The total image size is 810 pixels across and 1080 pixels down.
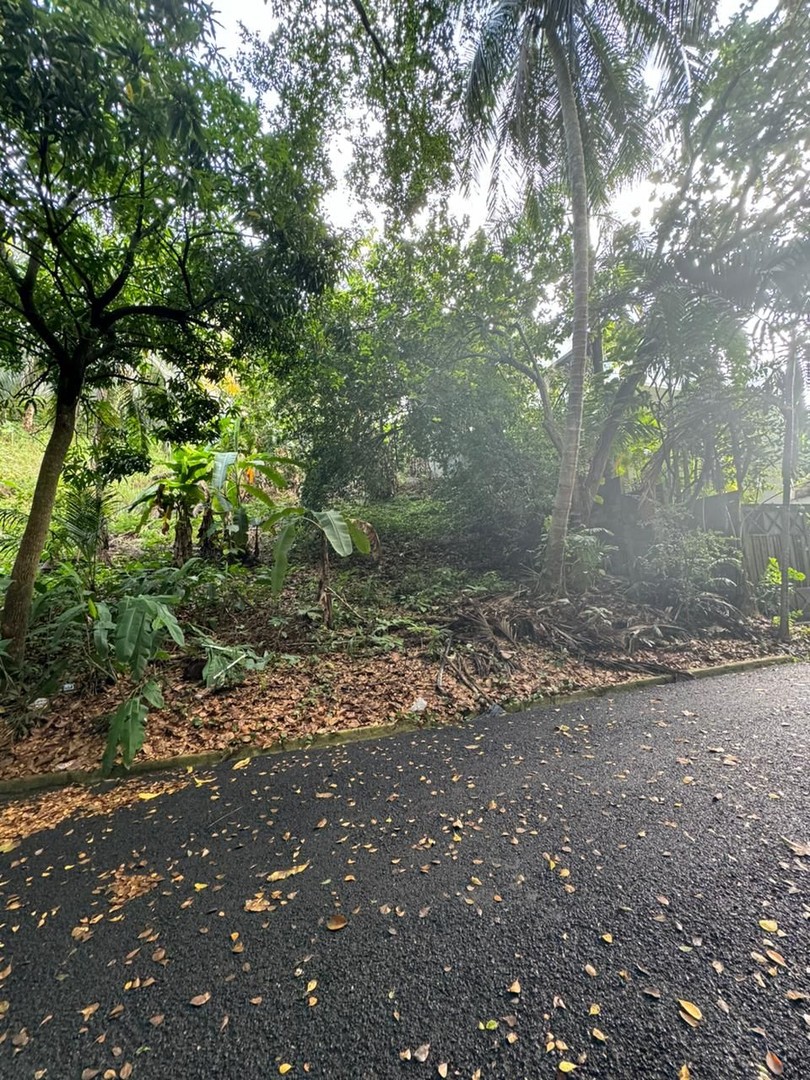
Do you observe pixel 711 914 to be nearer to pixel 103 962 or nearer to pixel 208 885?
pixel 208 885

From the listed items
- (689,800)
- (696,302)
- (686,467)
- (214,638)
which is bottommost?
(689,800)

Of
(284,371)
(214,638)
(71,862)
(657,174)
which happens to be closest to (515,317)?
(657,174)

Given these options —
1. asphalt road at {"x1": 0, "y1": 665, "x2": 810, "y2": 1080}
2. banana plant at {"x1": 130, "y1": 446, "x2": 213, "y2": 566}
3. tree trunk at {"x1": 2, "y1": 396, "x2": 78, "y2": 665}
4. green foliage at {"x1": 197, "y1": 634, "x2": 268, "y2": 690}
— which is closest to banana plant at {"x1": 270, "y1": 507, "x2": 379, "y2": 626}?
green foliage at {"x1": 197, "y1": 634, "x2": 268, "y2": 690}

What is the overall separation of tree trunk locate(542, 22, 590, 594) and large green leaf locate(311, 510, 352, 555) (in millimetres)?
2947

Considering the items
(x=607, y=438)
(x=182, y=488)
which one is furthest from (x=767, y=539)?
(x=182, y=488)

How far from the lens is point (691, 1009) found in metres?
1.19

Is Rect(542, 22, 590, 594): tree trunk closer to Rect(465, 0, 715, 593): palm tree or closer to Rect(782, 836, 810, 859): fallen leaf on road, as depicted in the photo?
Rect(465, 0, 715, 593): palm tree

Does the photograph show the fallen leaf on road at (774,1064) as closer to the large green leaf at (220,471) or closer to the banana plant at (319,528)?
the banana plant at (319,528)

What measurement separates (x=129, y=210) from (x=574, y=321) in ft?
15.3

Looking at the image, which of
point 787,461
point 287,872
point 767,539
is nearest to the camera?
point 287,872

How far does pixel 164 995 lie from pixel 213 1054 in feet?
0.85

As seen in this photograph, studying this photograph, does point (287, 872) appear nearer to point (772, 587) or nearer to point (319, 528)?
point (319, 528)

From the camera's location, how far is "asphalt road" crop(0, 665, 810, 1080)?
3.73ft

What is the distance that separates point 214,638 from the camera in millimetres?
3949
